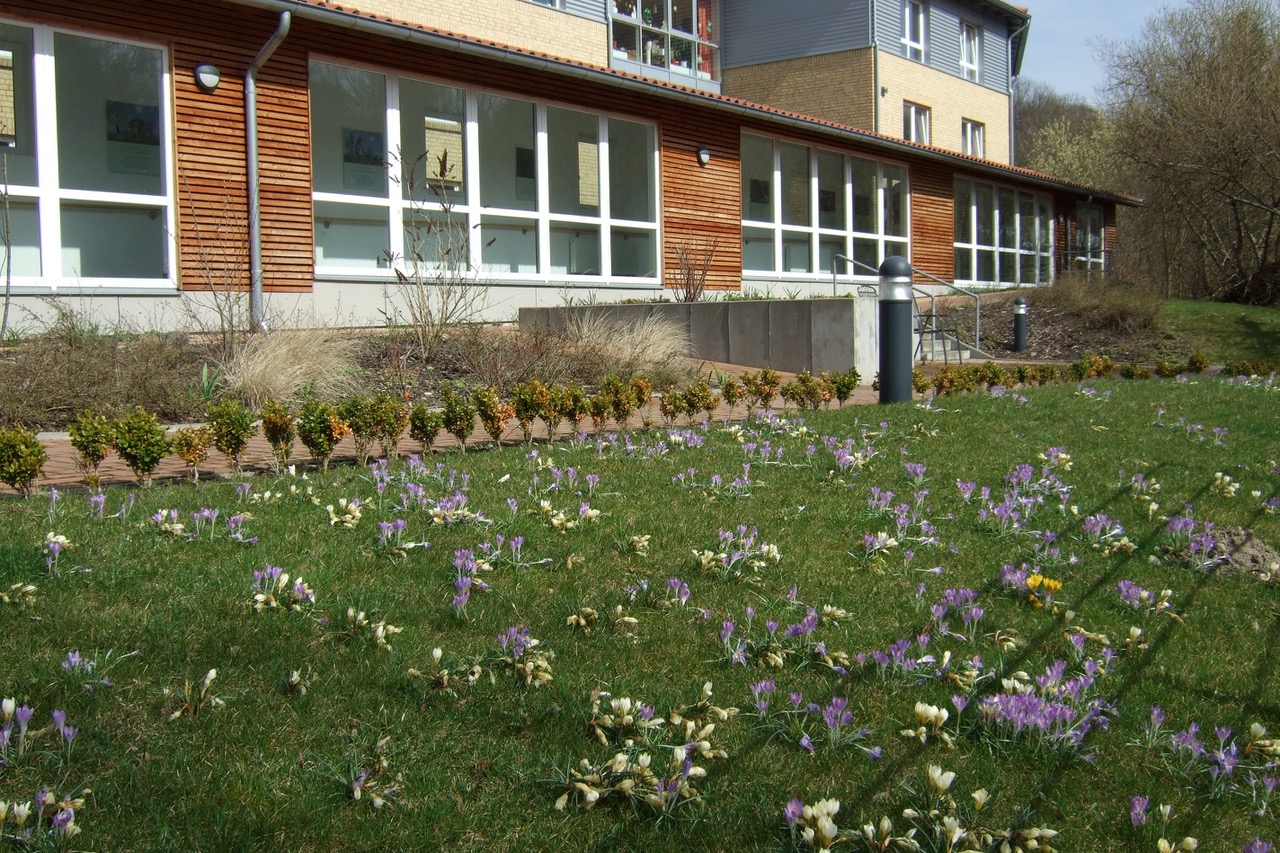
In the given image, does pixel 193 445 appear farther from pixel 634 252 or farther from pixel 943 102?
pixel 943 102

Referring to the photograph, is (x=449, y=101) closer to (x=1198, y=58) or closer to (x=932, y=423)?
(x=932, y=423)

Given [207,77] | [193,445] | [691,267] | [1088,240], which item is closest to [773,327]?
[691,267]

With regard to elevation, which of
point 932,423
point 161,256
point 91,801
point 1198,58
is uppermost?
point 1198,58

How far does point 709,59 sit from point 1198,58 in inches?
540

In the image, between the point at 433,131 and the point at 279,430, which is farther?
the point at 433,131

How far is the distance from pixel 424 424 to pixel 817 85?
A: 25.9 meters

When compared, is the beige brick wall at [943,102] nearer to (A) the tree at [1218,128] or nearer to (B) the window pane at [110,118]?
(A) the tree at [1218,128]

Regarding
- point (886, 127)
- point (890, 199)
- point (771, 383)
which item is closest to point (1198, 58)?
point (886, 127)

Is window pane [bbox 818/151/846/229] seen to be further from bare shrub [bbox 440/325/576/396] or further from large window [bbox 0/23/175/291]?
large window [bbox 0/23/175/291]

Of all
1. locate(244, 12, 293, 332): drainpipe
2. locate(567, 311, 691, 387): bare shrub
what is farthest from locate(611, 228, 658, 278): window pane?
locate(244, 12, 293, 332): drainpipe

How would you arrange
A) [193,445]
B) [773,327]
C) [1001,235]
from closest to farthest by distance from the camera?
1. [193,445]
2. [773,327]
3. [1001,235]

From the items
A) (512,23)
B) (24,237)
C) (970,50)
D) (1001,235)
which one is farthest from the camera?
(970,50)

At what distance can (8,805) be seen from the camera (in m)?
2.23

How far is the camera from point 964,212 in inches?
1123
